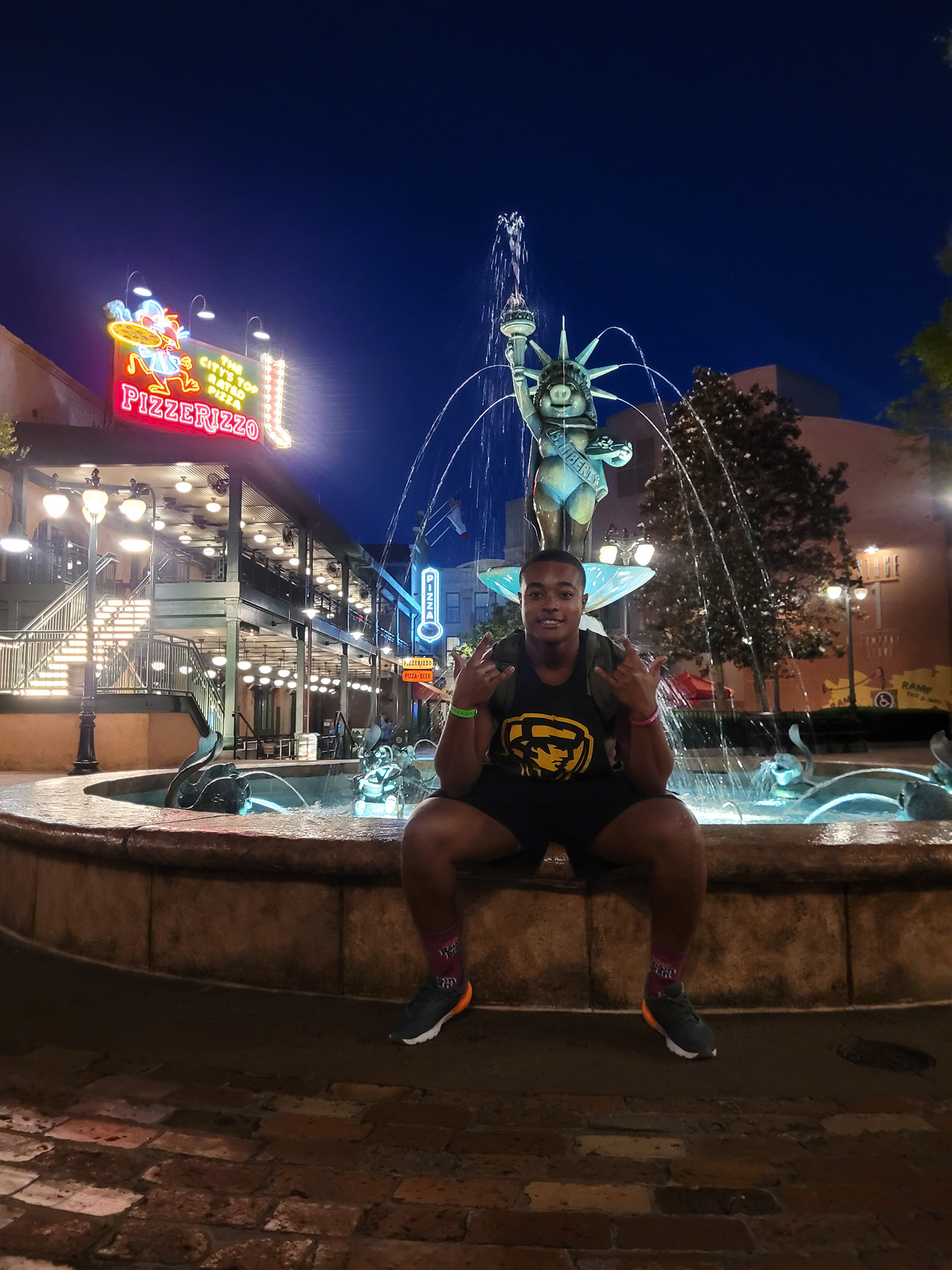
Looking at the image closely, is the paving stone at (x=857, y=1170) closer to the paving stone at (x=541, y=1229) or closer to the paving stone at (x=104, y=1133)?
the paving stone at (x=541, y=1229)

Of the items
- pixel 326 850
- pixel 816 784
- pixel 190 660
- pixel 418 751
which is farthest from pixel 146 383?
pixel 326 850

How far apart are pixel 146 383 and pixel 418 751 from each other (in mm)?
17795

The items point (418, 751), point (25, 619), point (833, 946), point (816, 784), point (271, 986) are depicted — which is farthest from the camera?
point (25, 619)

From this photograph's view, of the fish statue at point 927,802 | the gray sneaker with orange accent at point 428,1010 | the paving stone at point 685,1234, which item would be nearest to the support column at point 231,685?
the fish statue at point 927,802

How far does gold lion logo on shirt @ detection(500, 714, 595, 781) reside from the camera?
9.73 ft

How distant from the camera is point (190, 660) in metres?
17.5

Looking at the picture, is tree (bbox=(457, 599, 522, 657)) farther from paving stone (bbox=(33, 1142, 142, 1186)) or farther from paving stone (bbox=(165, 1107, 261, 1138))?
paving stone (bbox=(33, 1142, 142, 1186))

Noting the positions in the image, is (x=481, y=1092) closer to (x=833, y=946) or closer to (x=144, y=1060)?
(x=144, y=1060)

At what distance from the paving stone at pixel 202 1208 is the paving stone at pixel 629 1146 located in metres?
0.79

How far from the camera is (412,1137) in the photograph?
2.15 meters

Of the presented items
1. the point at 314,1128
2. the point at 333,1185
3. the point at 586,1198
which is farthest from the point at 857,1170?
the point at 314,1128

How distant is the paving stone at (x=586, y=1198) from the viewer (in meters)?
1.82

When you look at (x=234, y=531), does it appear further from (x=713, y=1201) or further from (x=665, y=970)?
(x=713, y=1201)

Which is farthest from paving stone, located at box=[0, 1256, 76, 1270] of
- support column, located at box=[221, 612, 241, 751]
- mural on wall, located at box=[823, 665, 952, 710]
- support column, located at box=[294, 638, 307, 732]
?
mural on wall, located at box=[823, 665, 952, 710]
